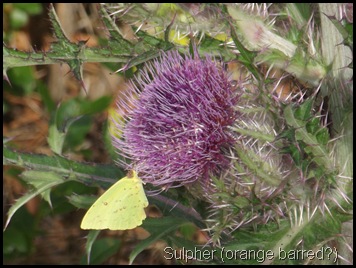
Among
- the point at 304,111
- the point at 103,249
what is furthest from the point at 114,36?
the point at 103,249

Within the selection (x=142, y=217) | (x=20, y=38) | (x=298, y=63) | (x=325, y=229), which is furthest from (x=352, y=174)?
(x=20, y=38)

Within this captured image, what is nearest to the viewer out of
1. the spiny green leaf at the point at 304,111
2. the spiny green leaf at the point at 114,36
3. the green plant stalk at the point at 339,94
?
the spiny green leaf at the point at 304,111

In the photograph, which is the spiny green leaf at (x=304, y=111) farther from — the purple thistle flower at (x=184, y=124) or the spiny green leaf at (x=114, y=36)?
the spiny green leaf at (x=114, y=36)

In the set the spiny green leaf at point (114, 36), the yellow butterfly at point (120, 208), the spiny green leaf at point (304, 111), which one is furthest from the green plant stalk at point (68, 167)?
the spiny green leaf at point (304, 111)

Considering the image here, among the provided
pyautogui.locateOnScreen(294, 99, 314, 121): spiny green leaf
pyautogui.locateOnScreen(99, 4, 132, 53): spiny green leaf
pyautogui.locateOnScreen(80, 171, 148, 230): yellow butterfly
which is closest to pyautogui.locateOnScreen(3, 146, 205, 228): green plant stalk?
pyautogui.locateOnScreen(80, 171, 148, 230): yellow butterfly

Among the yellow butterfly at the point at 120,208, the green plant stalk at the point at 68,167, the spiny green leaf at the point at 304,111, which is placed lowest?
the green plant stalk at the point at 68,167

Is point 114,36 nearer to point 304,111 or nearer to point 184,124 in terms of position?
point 184,124
